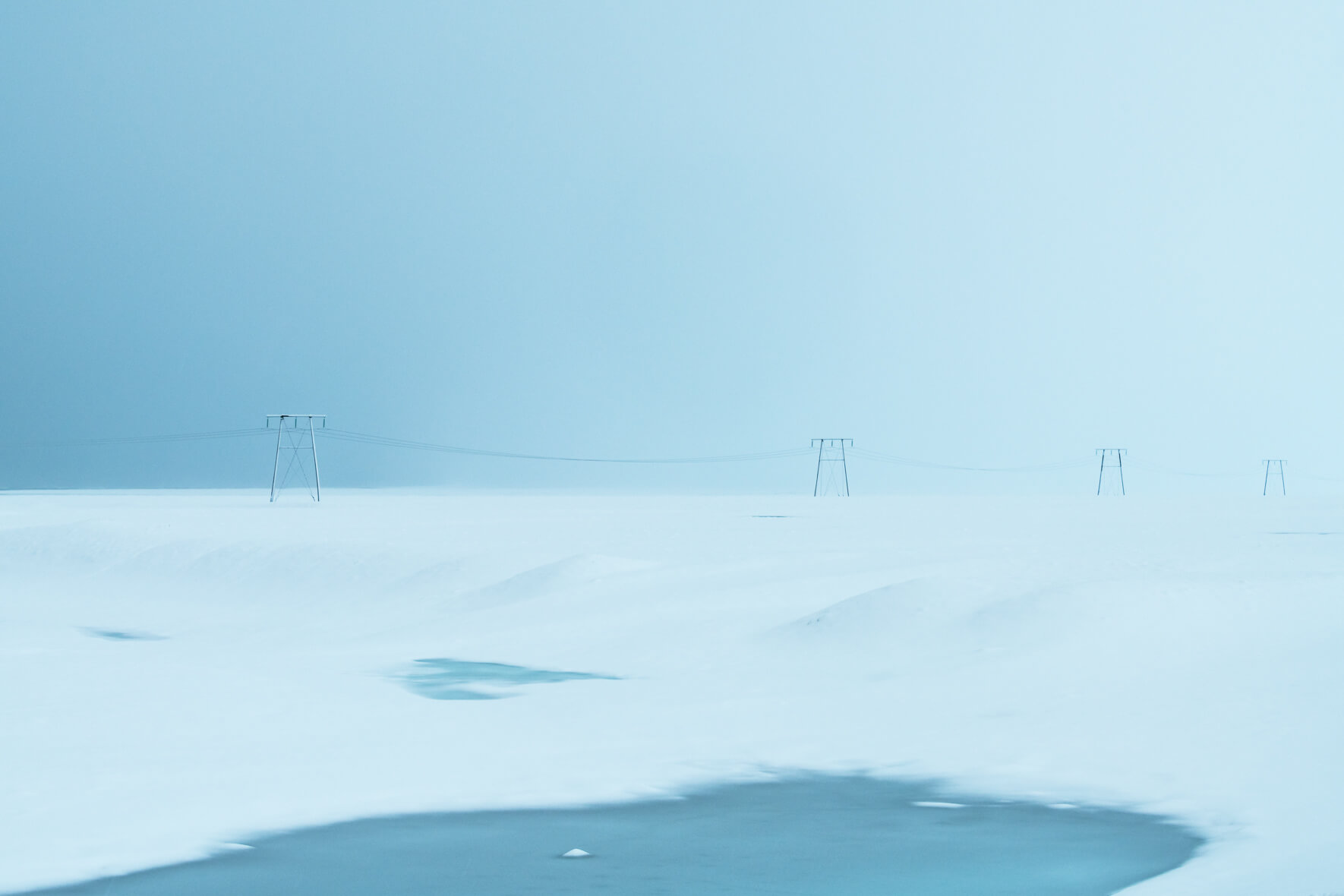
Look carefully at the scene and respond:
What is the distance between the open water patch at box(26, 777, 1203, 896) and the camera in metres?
8.37

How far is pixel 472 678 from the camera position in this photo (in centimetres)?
1684

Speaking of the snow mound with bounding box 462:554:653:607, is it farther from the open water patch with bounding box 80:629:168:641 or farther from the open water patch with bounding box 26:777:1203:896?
the open water patch with bounding box 26:777:1203:896

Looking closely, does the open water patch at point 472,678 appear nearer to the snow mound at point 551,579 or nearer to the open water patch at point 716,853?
the open water patch at point 716,853

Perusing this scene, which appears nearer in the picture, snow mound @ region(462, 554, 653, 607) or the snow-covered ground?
the snow-covered ground

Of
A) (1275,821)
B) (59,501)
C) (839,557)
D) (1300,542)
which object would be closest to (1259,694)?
(1275,821)

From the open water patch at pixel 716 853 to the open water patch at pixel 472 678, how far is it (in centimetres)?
547

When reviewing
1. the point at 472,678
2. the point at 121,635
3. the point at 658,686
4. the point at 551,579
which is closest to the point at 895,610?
the point at 658,686

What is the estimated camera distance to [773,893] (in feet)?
27.0

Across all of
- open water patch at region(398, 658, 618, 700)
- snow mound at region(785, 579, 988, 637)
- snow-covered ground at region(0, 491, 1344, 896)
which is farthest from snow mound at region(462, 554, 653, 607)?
snow mound at region(785, 579, 988, 637)

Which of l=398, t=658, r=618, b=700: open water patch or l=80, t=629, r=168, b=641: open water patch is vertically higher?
l=398, t=658, r=618, b=700: open water patch

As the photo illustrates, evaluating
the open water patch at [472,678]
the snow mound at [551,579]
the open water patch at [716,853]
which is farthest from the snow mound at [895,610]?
the open water patch at [716,853]

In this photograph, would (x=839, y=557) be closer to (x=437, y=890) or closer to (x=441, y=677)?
(x=441, y=677)

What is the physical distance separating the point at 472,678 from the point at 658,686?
2.31m

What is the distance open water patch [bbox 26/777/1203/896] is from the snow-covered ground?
43 centimetres
